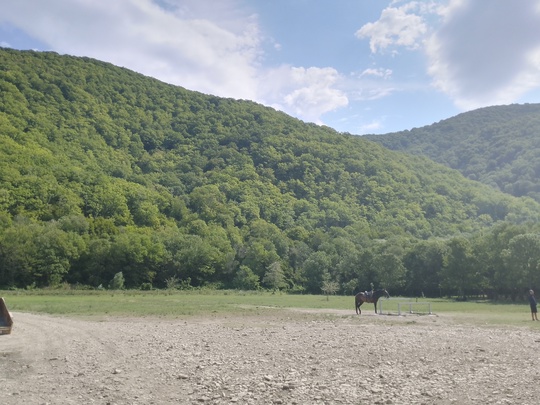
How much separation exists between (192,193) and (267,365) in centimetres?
11430

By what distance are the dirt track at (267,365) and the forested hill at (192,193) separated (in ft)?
191

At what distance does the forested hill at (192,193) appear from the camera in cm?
8200

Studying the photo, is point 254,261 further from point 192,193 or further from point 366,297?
point 366,297

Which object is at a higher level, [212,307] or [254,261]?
[254,261]

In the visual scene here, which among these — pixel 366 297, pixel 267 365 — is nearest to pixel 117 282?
pixel 366 297

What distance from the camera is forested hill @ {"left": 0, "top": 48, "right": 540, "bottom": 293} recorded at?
8200 centimetres

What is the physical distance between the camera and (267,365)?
13.2 meters

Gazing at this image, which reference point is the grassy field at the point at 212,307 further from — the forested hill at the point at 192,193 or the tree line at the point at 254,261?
the forested hill at the point at 192,193

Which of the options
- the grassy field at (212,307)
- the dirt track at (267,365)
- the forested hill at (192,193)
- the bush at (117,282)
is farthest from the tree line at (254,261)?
the dirt track at (267,365)

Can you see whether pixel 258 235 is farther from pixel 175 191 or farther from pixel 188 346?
pixel 188 346

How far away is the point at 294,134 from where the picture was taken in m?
164

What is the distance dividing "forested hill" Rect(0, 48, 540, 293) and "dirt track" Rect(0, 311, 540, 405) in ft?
191

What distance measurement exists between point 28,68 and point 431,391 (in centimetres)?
16003

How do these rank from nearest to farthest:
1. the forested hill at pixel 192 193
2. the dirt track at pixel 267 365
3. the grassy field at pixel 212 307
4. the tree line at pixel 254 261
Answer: the dirt track at pixel 267 365 → the grassy field at pixel 212 307 → the tree line at pixel 254 261 → the forested hill at pixel 192 193
